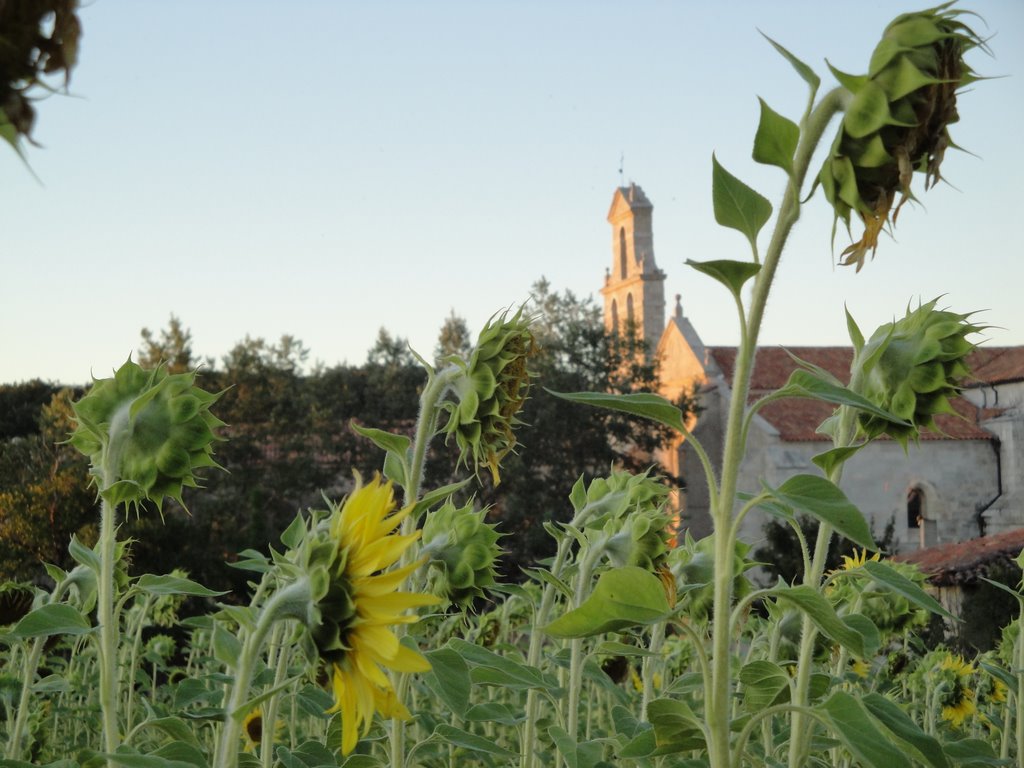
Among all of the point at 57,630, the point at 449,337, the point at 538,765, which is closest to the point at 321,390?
the point at 449,337

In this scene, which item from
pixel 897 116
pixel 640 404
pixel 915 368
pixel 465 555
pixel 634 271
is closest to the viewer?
pixel 897 116

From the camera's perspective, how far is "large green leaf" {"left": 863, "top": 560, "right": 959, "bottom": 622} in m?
0.88

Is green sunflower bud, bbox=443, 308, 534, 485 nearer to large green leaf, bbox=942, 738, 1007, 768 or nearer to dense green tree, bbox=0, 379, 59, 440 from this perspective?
large green leaf, bbox=942, 738, 1007, 768

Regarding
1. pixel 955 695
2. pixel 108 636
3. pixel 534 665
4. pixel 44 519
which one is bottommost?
pixel 955 695

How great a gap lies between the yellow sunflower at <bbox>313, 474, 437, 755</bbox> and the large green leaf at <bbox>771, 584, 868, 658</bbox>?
1.01 ft

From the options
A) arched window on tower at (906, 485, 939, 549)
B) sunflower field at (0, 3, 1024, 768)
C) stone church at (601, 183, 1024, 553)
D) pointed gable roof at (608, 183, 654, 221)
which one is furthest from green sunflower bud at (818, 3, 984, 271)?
pointed gable roof at (608, 183, 654, 221)

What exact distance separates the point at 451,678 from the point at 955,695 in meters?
2.18

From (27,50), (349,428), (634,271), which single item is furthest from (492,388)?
(634,271)

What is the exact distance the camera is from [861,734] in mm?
845

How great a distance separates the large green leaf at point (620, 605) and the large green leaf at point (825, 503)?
5.0 inches

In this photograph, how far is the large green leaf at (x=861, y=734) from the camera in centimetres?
83

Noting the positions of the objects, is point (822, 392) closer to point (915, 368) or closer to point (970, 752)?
point (915, 368)

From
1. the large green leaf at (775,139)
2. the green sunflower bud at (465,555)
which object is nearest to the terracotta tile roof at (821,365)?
the green sunflower bud at (465,555)

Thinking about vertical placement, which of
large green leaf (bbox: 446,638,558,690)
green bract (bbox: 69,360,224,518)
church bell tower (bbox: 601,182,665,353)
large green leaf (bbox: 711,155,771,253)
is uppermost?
church bell tower (bbox: 601,182,665,353)
